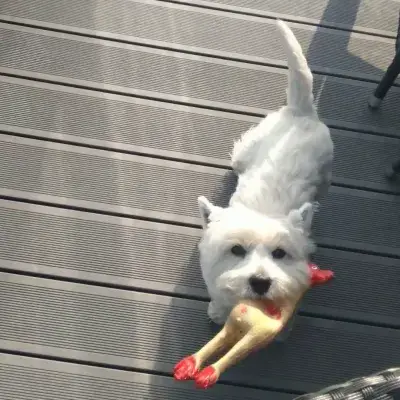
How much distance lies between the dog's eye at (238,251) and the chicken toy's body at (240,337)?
8 centimetres

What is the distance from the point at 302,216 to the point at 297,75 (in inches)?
13.8

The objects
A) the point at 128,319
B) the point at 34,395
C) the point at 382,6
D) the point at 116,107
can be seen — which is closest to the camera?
the point at 34,395

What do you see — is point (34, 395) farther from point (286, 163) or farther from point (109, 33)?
point (109, 33)

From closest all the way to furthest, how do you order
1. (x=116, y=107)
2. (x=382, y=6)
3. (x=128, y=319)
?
(x=128, y=319)
(x=116, y=107)
(x=382, y=6)

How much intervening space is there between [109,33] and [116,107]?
260mm

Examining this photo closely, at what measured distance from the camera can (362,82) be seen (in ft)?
6.01

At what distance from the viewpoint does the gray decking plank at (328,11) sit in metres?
1.92

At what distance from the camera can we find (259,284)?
115cm

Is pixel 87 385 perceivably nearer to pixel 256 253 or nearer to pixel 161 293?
pixel 161 293

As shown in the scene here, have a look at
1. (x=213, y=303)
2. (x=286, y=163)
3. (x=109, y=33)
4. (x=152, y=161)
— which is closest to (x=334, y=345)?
(x=213, y=303)

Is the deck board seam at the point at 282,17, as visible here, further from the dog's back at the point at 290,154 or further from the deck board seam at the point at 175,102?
the dog's back at the point at 290,154

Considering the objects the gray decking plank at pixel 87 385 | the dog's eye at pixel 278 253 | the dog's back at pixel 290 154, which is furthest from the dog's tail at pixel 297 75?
the gray decking plank at pixel 87 385

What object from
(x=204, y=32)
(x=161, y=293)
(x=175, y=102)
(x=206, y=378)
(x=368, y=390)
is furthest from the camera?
(x=204, y=32)

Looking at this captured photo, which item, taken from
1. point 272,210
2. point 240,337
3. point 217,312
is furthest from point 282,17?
point 240,337
